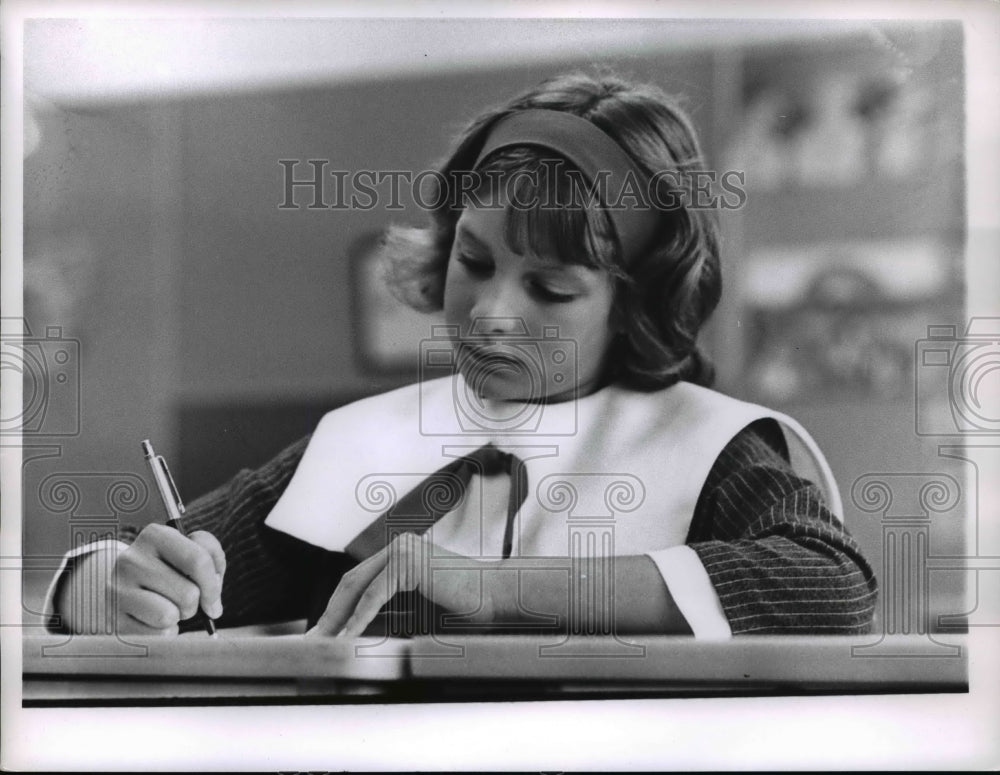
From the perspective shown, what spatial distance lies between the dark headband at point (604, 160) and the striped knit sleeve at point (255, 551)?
389 mm

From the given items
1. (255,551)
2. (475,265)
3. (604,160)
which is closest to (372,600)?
(255,551)

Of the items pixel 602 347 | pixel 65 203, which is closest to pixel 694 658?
pixel 602 347

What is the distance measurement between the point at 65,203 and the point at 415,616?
1.84 feet

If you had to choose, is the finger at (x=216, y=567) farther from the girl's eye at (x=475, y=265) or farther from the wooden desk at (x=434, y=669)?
the girl's eye at (x=475, y=265)

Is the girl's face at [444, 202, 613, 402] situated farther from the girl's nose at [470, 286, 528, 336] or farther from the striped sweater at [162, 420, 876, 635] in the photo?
the striped sweater at [162, 420, 876, 635]

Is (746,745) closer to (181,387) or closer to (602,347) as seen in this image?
(602,347)

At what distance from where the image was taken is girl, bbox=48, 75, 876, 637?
0.93m

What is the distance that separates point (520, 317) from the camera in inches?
36.9

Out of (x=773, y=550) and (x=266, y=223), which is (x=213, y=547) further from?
(x=773, y=550)

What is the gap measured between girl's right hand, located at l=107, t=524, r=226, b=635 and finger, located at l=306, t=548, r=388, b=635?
11cm

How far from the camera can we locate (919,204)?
3.21 ft

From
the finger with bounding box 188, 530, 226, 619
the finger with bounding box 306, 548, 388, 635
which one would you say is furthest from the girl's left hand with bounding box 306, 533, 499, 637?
the finger with bounding box 188, 530, 226, 619

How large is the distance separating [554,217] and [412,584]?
0.40m

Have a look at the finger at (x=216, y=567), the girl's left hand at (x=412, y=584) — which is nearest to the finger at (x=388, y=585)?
the girl's left hand at (x=412, y=584)
